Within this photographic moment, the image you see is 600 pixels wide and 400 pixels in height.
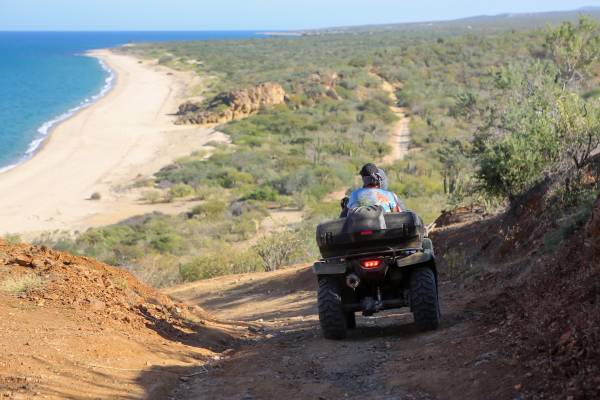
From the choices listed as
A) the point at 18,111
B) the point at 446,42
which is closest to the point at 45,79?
the point at 18,111

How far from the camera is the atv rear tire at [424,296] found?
25.2 ft

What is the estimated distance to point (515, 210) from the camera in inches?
495

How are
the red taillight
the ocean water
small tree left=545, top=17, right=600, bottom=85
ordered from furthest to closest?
the ocean water, small tree left=545, top=17, right=600, bottom=85, the red taillight

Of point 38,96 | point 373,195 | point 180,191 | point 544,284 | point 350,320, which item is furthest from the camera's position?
point 38,96

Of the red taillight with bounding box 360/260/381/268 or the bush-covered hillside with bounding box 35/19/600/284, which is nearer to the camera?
the red taillight with bounding box 360/260/381/268

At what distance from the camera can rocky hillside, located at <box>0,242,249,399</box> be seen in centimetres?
645

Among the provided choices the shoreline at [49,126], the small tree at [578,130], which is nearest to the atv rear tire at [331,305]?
the small tree at [578,130]

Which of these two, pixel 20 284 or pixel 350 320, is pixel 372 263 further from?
pixel 20 284

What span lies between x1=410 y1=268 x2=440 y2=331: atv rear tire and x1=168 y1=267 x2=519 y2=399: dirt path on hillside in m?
0.17

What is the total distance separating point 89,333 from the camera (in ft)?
26.2

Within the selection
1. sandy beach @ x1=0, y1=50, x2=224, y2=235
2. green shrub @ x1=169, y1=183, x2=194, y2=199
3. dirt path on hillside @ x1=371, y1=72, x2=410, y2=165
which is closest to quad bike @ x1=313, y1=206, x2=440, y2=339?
sandy beach @ x1=0, y1=50, x2=224, y2=235

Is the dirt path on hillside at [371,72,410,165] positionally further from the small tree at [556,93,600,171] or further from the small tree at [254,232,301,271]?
the small tree at [556,93,600,171]

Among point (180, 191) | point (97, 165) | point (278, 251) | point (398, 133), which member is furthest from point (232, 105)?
point (278, 251)

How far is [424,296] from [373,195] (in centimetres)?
116
